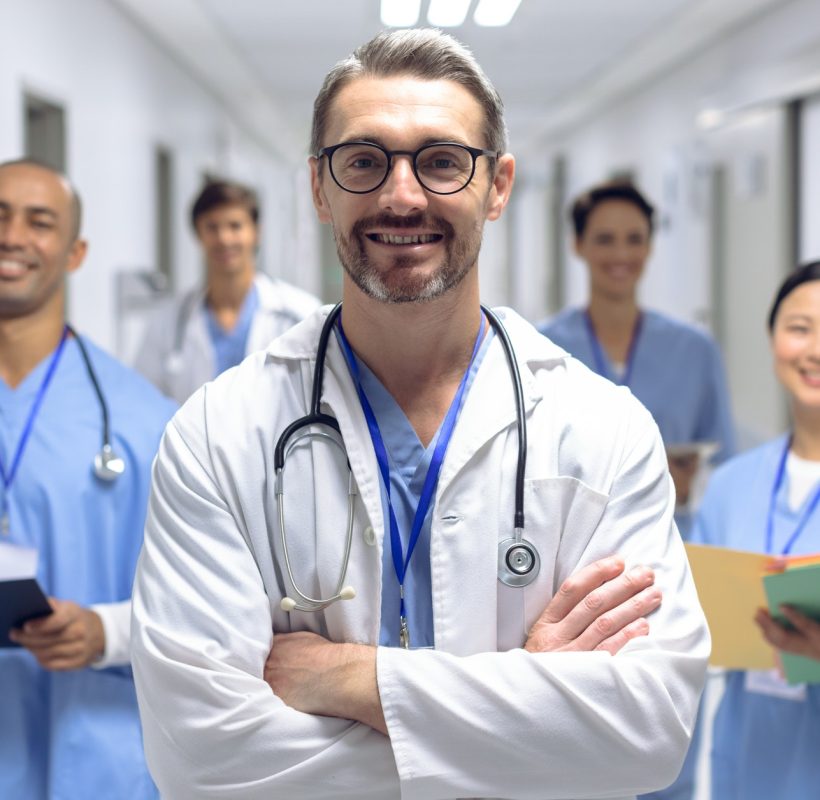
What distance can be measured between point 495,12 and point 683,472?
2.64 metres

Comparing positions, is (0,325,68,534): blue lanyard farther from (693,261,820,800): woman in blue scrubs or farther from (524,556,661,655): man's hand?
(693,261,820,800): woman in blue scrubs

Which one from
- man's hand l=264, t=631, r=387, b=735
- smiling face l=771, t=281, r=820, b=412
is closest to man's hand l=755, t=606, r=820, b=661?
smiling face l=771, t=281, r=820, b=412

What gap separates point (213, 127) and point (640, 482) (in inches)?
261

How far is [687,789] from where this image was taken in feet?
8.17

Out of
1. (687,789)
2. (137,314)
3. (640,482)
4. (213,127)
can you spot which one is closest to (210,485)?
(640,482)

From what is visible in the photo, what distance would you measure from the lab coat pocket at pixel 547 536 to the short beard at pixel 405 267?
0.22 m

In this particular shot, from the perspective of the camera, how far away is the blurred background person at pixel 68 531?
163 cm

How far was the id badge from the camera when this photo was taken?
6.13ft

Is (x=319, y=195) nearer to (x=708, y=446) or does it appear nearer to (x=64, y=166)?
(x=708, y=446)

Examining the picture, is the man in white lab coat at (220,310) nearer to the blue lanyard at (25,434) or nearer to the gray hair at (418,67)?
the blue lanyard at (25,434)

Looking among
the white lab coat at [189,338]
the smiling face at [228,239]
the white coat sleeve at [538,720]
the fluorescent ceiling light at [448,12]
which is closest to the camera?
the white coat sleeve at [538,720]

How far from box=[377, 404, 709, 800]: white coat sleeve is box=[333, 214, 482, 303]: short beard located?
1.15ft

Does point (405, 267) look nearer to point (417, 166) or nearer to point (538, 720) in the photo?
point (417, 166)

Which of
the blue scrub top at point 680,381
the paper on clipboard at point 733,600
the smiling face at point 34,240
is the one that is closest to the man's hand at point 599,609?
the paper on clipboard at point 733,600
